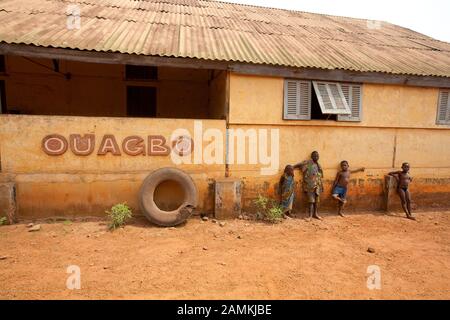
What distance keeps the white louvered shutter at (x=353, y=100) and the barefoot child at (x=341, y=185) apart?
1.16 metres

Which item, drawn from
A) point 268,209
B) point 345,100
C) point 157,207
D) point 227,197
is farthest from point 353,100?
point 157,207

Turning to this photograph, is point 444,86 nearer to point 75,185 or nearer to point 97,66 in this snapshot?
point 75,185

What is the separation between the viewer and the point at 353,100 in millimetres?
7008

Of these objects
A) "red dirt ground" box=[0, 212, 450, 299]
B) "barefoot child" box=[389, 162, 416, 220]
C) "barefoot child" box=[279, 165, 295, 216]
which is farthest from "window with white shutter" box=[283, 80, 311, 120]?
"barefoot child" box=[389, 162, 416, 220]

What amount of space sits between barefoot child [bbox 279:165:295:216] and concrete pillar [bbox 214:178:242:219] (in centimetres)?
112

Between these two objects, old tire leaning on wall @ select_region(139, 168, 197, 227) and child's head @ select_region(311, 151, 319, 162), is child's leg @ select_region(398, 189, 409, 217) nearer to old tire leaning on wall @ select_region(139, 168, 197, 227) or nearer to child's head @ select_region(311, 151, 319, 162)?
child's head @ select_region(311, 151, 319, 162)

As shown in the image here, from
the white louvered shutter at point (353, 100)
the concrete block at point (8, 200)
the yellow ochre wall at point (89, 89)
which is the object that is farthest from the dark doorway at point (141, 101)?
the white louvered shutter at point (353, 100)

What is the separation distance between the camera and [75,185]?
5.75m

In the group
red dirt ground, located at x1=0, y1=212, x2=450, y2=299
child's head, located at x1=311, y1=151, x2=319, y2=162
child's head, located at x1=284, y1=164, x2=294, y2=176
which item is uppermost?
child's head, located at x1=311, y1=151, x2=319, y2=162

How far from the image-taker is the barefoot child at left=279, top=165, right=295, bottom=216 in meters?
6.49

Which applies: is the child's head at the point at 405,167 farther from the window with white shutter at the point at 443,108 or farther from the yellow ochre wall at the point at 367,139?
the window with white shutter at the point at 443,108

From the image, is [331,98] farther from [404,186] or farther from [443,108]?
[443,108]

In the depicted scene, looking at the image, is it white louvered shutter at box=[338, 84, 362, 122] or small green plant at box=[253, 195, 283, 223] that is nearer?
small green plant at box=[253, 195, 283, 223]

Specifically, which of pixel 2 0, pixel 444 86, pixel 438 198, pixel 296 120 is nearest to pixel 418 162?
pixel 438 198
